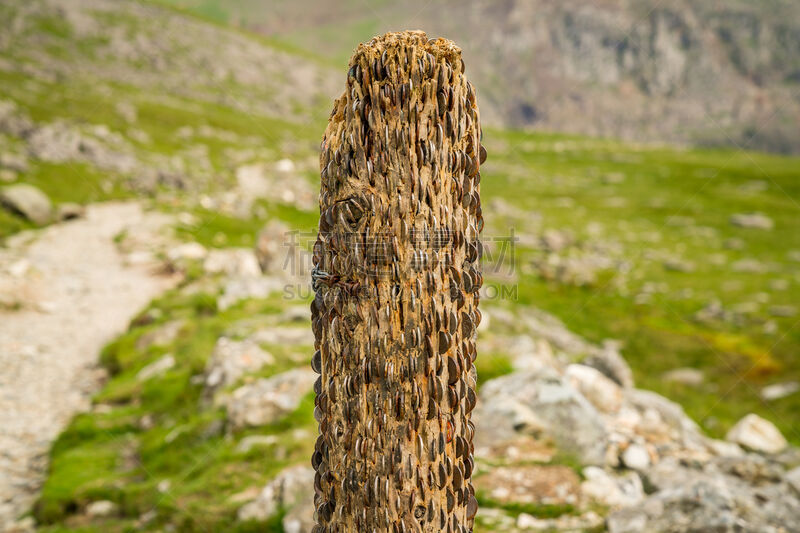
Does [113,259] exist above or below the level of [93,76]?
below

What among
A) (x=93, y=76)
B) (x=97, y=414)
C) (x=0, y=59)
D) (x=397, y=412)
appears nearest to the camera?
(x=397, y=412)

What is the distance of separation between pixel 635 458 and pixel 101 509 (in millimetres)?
11021

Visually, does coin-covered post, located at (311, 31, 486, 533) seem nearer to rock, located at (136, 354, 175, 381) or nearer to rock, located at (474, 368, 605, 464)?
rock, located at (474, 368, 605, 464)

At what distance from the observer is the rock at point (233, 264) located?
27.4 metres

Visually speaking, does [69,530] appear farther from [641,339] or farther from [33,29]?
[33,29]

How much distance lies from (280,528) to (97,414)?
28.2 ft

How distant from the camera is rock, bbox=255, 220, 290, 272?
2916 centimetres

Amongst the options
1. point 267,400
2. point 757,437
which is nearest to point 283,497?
point 267,400

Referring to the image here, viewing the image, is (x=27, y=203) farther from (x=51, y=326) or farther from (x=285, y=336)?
(x=285, y=336)

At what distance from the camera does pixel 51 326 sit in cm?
2320

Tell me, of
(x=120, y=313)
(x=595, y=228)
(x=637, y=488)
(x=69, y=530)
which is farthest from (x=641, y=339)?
(x=595, y=228)

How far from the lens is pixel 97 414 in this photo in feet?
50.8

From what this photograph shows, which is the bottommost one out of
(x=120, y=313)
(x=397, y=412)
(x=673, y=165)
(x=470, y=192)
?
Answer: (x=120, y=313)

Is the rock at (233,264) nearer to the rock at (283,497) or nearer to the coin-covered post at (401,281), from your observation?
the rock at (283,497)
